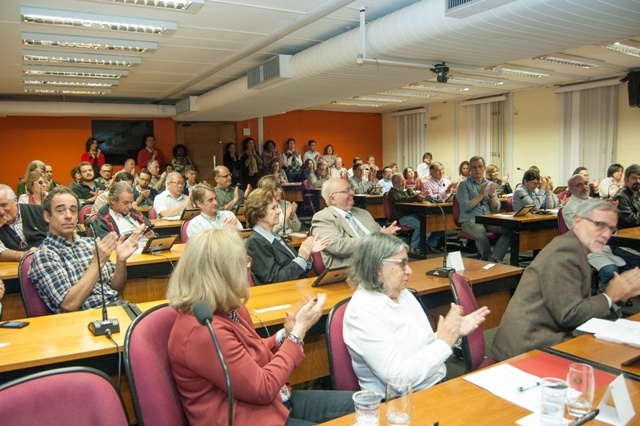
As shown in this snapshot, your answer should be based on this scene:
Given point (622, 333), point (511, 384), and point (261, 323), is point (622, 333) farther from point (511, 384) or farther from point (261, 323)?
point (261, 323)

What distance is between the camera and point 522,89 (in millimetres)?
10805

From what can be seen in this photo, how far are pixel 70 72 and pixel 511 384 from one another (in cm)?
757

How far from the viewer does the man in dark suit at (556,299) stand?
2117 millimetres

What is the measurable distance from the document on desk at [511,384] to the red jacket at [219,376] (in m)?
0.64

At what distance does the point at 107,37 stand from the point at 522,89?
27.8ft

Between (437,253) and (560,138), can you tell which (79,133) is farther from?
(560,138)

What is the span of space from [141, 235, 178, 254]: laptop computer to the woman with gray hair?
225 cm

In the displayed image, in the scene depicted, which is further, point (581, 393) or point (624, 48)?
point (624, 48)

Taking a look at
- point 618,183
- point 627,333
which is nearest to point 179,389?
point 627,333

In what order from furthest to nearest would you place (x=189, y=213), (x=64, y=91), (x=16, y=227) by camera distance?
(x=64, y=91) < (x=189, y=213) < (x=16, y=227)

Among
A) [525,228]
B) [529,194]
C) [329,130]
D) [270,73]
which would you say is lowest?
[525,228]

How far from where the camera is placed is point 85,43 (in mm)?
5648

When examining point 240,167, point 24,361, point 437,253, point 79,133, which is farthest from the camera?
point 240,167

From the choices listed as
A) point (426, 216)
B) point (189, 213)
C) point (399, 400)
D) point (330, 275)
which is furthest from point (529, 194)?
point (399, 400)
